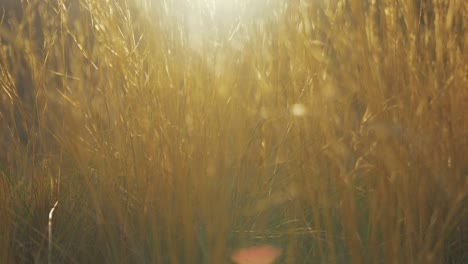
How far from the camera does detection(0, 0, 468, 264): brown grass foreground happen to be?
137cm

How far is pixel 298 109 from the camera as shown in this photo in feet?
4.97

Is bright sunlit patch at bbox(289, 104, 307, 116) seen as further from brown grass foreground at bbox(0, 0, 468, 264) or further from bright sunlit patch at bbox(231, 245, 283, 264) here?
bright sunlit patch at bbox(231, 245, 283, 264)

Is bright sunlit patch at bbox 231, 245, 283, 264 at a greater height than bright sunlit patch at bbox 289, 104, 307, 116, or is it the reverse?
bright sunlit patch at bbox 289, 104, 307, 116

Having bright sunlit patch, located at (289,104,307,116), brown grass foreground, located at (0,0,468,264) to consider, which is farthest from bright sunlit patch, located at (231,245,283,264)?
bright sunlit patch, located at (289,104,307,116)

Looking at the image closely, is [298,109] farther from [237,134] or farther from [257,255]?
[257,255]

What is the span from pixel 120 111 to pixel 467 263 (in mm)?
898

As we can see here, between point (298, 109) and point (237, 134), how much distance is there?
0.54 feet

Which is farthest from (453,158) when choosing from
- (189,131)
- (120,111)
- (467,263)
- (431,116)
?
(120,111)

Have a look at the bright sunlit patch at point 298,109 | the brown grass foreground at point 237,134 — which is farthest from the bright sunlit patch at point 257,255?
the bright sunlit patch at point 298,109

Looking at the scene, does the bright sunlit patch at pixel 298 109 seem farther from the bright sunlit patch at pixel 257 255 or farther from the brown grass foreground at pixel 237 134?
the bright sunlit patch at pixel 257 255

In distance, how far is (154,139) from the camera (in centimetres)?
144

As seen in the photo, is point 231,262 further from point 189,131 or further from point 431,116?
point 431,116

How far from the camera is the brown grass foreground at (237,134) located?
1.37 meters

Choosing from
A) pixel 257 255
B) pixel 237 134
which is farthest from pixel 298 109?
pixel 257 255
